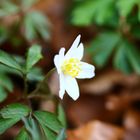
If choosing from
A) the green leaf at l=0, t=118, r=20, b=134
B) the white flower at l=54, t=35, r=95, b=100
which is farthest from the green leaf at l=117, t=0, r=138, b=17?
the green leaf at l=0, t=118, r=20, b=134

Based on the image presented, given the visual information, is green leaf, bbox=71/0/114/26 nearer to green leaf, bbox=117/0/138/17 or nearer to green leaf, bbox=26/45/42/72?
green leaf, bbox=117/0/138/17

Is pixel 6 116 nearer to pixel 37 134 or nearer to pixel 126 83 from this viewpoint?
pixel 37 134

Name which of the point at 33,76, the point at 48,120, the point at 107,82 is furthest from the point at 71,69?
the point at 107,82

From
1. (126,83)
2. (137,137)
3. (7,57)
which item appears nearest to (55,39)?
(126,83)

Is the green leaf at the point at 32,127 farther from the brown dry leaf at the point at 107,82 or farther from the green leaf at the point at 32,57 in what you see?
the brown dry leaf at the point at 107,82

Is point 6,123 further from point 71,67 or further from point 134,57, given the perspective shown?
point 134,57

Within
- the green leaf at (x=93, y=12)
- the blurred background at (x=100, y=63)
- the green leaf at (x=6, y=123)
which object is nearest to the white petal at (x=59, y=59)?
the green leaf at (x=6, y=123)
